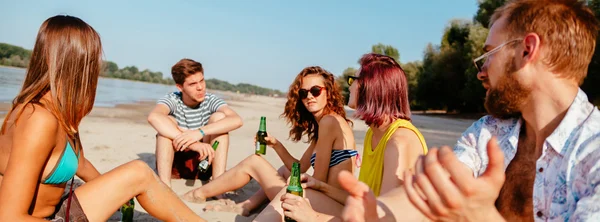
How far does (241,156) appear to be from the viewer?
791 cm

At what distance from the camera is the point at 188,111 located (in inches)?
226

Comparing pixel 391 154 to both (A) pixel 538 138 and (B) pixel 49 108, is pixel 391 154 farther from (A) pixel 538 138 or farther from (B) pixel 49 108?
(B) pixel 49 108

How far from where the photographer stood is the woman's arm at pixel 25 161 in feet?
7.14

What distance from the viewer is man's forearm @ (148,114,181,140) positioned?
5117mm

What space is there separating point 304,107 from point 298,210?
1.89 meters

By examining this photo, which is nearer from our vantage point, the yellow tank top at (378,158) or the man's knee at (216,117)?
the yellow tank top at (378,158)

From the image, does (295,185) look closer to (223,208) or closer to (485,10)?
(223,208)

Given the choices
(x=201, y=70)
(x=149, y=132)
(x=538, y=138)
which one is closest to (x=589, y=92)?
(x=149, y=132)

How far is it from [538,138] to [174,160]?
14.8 ft

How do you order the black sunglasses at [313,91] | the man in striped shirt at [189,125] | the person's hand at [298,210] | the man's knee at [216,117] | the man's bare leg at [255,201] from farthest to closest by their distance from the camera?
1. the man's knee at [216,117]
2. the man in striped shirt at [189,125]
3. the man's bare leg at [255,201]
4. the black sunglasses at [313,91]
5. the person's hand at [298,210]

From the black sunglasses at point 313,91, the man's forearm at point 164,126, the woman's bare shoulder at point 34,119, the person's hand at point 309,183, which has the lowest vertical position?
the person's hand at point 309,183

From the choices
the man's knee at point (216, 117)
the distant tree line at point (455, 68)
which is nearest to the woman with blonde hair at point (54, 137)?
the man's knee at point (216, 117)

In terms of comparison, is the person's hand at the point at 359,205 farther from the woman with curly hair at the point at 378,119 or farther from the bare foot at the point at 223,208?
the bare foot at the point at 223,208

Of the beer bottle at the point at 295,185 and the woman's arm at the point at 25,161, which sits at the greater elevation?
the woman's arm at the point at 25,161
